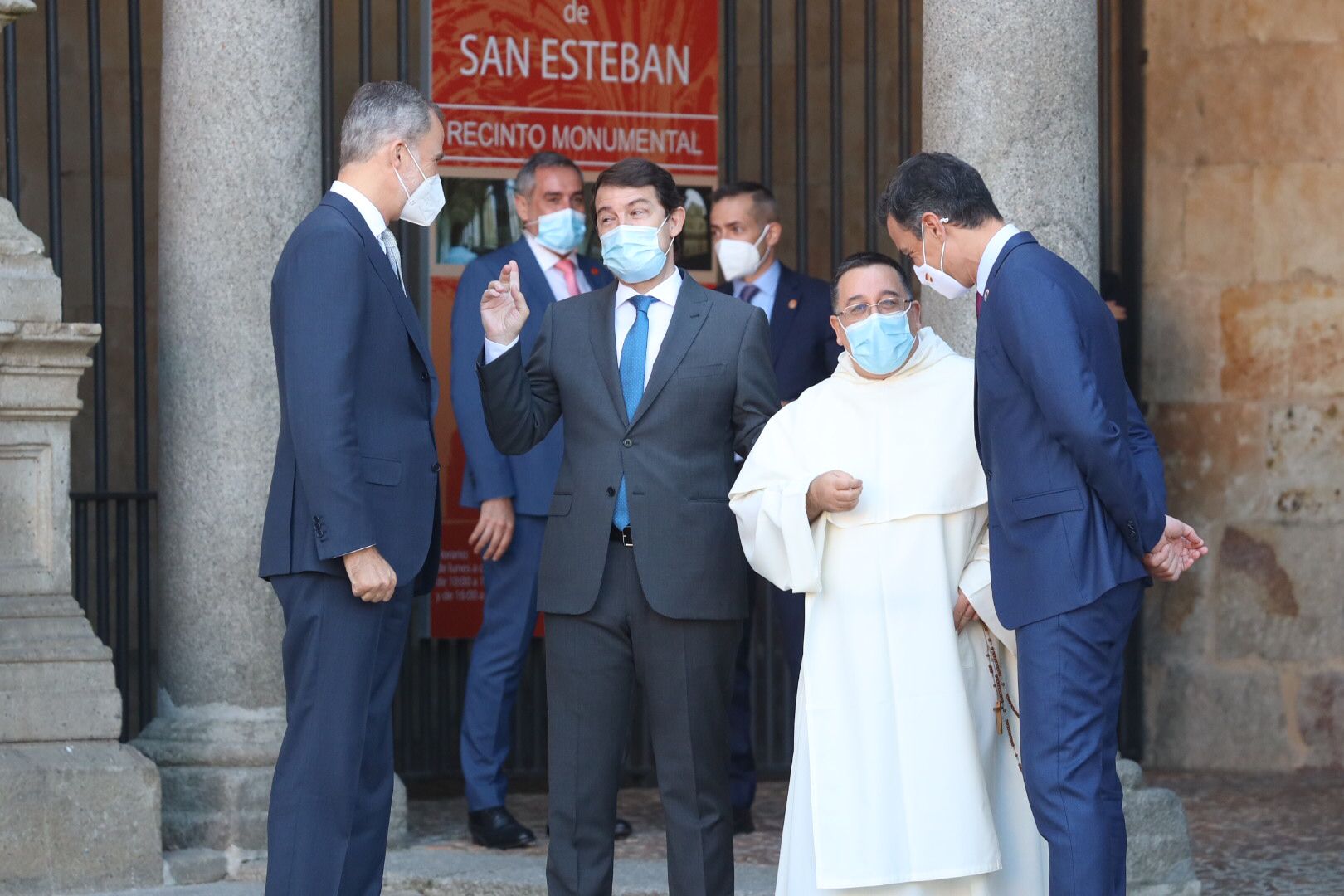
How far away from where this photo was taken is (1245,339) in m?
7.74

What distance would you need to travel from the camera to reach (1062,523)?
4.10 m

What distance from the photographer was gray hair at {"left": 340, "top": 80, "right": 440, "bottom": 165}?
178 inches

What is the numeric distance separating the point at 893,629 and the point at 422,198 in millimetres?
1425

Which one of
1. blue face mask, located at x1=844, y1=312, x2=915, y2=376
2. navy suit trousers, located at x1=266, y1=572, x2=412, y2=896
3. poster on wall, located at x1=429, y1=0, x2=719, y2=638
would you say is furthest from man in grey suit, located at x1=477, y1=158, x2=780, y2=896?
poster on wall, located at x1=429, y1=0, x2=719, y2=638

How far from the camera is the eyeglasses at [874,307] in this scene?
446 centimetres

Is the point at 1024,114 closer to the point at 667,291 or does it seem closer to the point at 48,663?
the point at 667,291

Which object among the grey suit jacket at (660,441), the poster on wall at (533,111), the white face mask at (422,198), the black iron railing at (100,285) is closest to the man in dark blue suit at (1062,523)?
the grey suit jacket at (660,441)

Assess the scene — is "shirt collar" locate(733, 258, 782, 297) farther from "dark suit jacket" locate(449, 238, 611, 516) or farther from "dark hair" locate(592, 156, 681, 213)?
"dark hair" locate(592, 156, 681, 213)

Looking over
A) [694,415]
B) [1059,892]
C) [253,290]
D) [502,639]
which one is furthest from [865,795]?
[253,290]

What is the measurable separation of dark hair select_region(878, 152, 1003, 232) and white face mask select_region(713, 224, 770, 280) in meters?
1.89

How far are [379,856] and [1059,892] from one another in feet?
5.03

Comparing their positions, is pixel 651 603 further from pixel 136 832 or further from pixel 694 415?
pixel 136 832

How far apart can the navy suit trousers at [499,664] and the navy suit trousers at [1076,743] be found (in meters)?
2.16

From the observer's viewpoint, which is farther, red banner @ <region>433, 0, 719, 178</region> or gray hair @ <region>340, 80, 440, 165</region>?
red banner @ <region>433, 0, 719, 178</region>
